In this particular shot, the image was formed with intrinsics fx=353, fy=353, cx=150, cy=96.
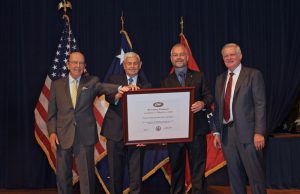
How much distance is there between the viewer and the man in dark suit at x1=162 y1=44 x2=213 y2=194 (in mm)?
3621

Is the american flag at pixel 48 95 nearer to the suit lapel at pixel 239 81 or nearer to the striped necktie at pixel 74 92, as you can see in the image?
the striped necktie at pixel 74 92

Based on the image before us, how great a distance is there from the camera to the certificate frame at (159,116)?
3473 mm

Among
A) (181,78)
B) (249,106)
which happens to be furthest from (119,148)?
(249,106)

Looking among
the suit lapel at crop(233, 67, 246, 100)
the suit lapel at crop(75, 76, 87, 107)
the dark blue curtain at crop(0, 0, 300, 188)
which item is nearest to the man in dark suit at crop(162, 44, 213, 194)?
the suit lapel at crop(233, 67, 246, 100)

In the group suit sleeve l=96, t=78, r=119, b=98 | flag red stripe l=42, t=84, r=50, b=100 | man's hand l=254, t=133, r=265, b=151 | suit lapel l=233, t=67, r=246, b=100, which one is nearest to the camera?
man's hand l=254, t=133, r=265, b=151

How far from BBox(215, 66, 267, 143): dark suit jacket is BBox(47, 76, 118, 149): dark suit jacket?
3.99 feet

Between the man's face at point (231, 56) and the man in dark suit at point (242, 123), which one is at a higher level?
the man's face at point (231, 56)

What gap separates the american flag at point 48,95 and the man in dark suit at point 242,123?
2.09 metres

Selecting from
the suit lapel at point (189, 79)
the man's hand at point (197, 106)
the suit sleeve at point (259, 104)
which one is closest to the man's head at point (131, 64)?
the suit lapel at point (189, 79)

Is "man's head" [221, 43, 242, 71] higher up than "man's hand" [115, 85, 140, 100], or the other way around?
"man's head" [221, 43, 242, 71]

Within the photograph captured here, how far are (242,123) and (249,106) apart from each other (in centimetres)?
18

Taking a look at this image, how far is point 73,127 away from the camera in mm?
3500

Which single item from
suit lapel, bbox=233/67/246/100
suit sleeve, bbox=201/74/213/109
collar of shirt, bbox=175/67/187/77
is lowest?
suit sleeve, bbox=201/74/213/109

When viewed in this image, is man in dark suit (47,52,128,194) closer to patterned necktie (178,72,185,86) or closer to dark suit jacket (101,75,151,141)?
dark suit jacket (101,75,151,141)
